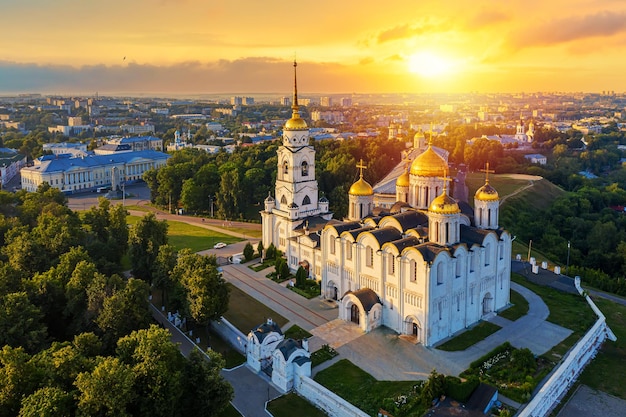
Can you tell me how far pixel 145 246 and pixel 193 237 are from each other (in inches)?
531

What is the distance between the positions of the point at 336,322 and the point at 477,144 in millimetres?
56521

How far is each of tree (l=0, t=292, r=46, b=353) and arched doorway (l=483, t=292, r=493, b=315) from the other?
21002 millimetres

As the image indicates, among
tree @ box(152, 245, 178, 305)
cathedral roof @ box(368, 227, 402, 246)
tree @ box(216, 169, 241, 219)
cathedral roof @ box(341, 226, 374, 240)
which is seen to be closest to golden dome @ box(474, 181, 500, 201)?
cathedral roof @ box(368, 227, 402, 246)

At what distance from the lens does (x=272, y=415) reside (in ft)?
61.2

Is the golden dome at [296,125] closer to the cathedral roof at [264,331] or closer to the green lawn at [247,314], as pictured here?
the green lawn at [247,314]

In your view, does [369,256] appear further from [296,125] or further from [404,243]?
[296,125]

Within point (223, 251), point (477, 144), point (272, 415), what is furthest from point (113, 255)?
point (477, 144)

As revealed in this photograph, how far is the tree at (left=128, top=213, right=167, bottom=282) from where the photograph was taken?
29.0m

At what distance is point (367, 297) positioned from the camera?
976 inches

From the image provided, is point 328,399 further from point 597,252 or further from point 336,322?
point 597,252

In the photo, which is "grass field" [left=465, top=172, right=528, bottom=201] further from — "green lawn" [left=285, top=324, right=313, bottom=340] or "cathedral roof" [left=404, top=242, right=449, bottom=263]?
"green lawn" [left=285, top=324, right=313, bottom=340]

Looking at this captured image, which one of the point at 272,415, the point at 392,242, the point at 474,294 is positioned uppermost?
the point at 392,242

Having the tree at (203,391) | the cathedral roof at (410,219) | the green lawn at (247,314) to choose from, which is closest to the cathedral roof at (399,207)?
the cathedral roof at (410,219)

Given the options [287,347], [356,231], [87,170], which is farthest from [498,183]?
[87,170]
